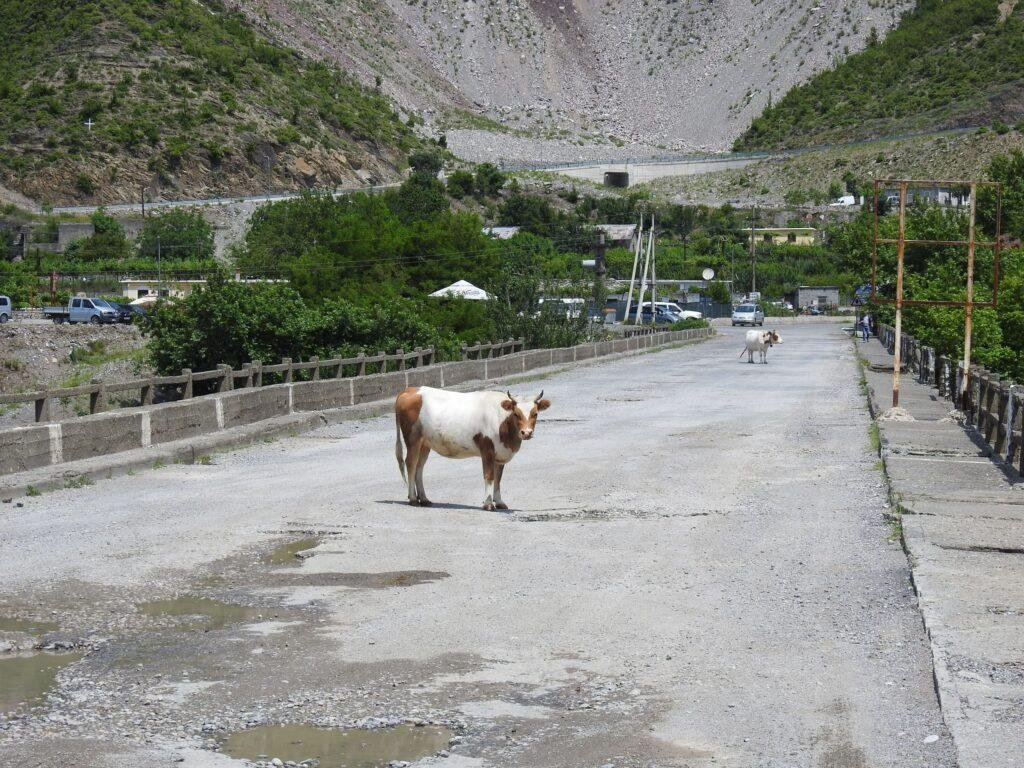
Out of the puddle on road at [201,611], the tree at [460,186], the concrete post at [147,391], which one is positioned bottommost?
the puddle on road at [201,611]

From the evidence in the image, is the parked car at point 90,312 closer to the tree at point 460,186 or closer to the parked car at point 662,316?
the parked car at point 662,316

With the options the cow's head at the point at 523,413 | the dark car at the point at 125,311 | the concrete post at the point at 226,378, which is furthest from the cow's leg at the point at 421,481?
the dark car at the point at 125,311

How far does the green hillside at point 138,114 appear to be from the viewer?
154500 mm

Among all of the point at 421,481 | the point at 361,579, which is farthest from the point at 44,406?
the point at 361,579

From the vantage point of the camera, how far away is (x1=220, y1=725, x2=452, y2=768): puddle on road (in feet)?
21.2

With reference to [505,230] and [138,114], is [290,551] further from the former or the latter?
[505,230]

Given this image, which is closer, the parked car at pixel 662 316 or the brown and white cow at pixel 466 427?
the brown and white cow at pixel 466 427

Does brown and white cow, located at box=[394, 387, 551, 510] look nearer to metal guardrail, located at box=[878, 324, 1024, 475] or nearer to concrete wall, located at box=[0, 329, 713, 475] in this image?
concrete wall, located at box=[0, 329, 713, 475]

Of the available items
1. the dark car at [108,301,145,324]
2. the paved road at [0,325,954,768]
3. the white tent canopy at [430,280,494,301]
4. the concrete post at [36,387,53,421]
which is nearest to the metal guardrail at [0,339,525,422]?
the concrete post at [36,387,53,421]

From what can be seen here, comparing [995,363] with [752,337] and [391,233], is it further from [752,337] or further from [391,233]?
[391,233]

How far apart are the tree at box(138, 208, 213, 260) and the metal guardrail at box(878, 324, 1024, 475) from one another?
105m

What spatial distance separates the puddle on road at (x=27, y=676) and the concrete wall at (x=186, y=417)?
8417 millimetres

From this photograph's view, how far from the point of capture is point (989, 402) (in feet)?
66.3

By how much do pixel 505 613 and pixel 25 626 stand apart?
2.89 m
